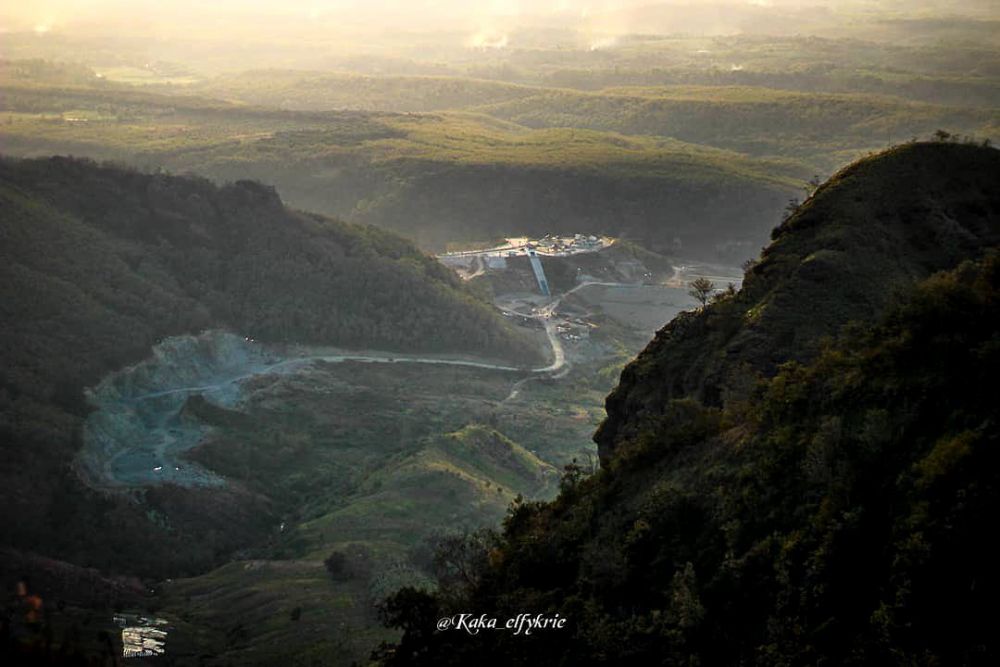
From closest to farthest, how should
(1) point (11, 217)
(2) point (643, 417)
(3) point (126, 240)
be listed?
(2) point (643, 417) → (1) point (11, 217) → (3) point (126, 240)

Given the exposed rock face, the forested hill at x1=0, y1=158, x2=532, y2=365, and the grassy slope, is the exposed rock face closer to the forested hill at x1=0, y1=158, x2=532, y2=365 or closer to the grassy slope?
the forested hill at x1=0, y1=158, x2=532, y2=365

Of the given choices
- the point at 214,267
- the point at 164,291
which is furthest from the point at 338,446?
the point at 214,267

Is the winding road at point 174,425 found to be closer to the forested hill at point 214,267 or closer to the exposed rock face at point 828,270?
the forested hill at point 214,267

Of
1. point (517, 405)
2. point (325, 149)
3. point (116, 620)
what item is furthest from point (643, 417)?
point (325, 149)

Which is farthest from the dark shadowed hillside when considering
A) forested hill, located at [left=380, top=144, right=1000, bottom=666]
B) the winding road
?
forested hill, located at [left=380, top=144, right=1000, bottom=666]

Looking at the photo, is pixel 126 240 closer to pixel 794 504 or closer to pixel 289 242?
pixel 289 242

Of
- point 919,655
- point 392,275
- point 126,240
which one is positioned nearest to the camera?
point 919,655
